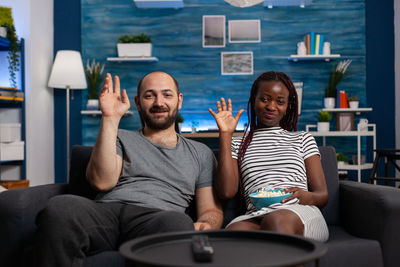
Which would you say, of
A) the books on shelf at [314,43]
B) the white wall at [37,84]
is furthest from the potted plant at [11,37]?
the books on shelf at [314,43]

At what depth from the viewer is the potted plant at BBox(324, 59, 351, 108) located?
14.5 feet

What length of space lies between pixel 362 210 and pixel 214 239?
0.84 metres

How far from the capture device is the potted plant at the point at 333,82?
441 centimetres

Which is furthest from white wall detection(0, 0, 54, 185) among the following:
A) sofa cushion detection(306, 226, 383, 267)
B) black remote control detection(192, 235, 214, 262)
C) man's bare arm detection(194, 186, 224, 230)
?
black remote control detection(192, 235, 214, 262)

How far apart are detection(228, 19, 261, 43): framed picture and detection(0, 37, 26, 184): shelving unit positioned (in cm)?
223

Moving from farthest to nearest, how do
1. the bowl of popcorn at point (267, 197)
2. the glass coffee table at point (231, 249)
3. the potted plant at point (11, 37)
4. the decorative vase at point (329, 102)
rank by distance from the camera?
the decorative vase at point (329, 102) → the potted plant at point (11, 37) → the bowl of popcorn at point (267, 197) → the glass coffee table at point (231, 249)

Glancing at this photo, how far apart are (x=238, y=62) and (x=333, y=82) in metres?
1.06

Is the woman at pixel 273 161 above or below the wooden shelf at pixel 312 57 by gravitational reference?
below

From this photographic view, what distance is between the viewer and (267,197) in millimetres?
1522

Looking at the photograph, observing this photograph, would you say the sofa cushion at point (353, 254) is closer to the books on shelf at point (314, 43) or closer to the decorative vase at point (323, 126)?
the decorative vase at point (323, 126)

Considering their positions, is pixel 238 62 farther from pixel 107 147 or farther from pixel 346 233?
pixel 107 147

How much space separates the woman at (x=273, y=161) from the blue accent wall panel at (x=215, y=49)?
2.75 metres

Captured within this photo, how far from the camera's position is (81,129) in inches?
188

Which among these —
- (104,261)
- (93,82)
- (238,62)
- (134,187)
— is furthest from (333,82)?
(104,261)
